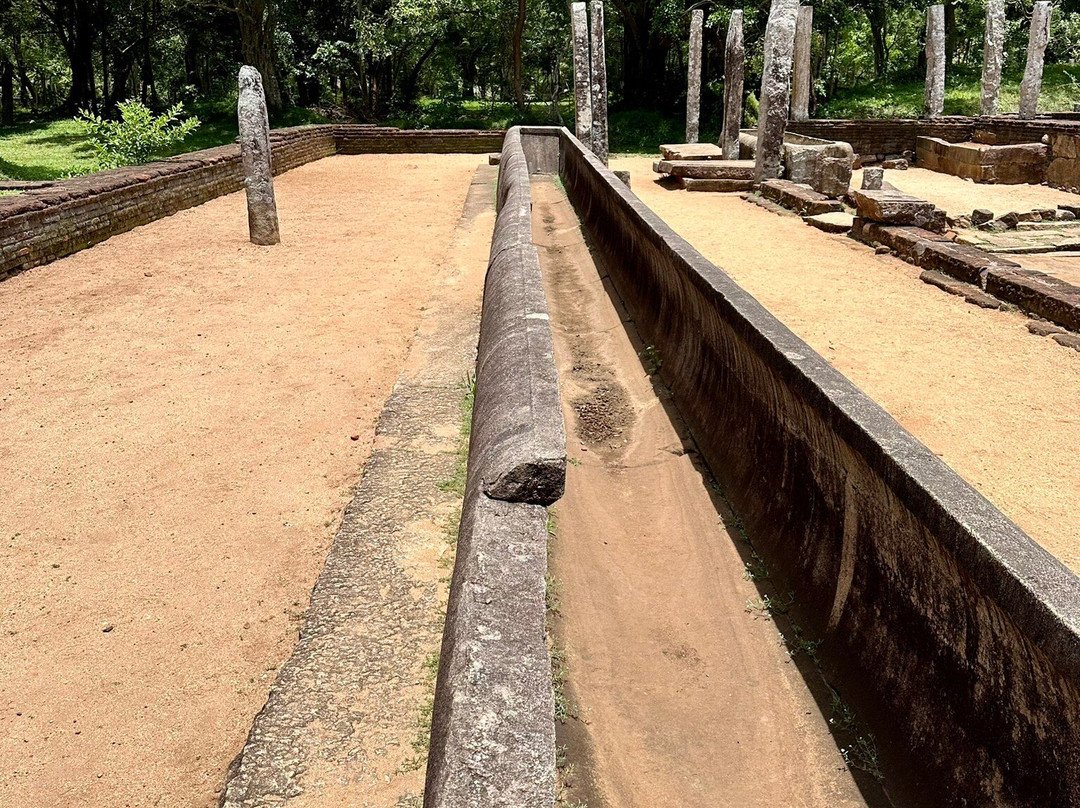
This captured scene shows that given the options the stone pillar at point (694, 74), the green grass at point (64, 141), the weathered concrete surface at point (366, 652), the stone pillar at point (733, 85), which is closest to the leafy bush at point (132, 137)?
the green grass at point (64, 141)

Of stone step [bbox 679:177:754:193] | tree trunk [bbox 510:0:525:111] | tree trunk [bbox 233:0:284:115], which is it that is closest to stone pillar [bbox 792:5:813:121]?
stone step [bbox 679:177:754:193]

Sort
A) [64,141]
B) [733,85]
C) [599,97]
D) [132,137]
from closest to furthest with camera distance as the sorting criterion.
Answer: [132,137] → [599,97] → [733,85] → [64,141]

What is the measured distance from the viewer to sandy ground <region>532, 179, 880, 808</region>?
2516 millimetres

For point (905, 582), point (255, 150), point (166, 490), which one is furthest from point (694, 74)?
point (905, 582)

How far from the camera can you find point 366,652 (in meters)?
2.82

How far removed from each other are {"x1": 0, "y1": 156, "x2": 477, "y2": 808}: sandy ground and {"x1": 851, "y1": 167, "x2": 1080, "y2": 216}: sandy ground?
27.9 ft

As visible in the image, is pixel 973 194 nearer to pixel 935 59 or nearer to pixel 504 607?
pixel 935 59

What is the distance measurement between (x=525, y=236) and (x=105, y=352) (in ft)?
10.2

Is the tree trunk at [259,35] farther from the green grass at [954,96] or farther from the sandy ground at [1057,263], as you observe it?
the sandy ground at [1057,263]

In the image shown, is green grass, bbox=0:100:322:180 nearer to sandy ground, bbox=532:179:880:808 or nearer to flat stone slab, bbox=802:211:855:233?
flat stone slab, bbox=802:211:855:233

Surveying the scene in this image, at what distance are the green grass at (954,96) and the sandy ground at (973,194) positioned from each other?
10520mm

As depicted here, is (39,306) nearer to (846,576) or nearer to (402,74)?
(846,576)

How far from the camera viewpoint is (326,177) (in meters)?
17.2

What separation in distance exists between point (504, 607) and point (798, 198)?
11.5 meters
